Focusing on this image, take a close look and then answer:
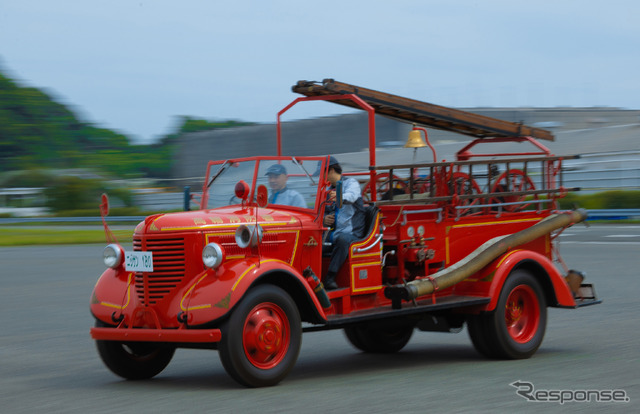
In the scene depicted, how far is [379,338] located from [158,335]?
3436 mm

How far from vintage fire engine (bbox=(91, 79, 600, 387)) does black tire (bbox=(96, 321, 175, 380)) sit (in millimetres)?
13

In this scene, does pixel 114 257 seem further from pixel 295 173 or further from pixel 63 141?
pixel 63 141

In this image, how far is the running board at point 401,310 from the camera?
26.8 feet

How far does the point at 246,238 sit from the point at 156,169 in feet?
372

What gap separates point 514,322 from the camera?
9.54 metres

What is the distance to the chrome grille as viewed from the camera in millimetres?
7582

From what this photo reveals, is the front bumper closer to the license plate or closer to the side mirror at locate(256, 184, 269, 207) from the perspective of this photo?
the license plate

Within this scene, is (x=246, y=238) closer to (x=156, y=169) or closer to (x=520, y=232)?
(x=520, y=232)

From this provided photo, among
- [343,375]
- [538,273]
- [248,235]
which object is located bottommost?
[343,375]

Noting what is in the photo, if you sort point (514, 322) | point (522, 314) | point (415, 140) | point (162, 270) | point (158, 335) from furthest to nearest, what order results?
1. point (415, 140)
2. point (522, 314)
3. point (514, 322)
4. point (162, 270)
5. point (158, 335)

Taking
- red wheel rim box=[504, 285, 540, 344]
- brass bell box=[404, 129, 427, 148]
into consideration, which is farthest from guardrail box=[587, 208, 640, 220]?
red wheel rim box=[504, 285, 540, 344]

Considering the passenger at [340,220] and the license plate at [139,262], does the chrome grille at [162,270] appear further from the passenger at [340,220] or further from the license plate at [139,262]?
the passenger at [340,220]
